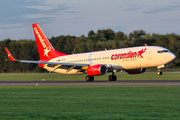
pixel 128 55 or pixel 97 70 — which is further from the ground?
pixel 128 55

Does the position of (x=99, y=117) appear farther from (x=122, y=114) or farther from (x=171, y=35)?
(x=171, y=35)

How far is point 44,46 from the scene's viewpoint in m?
47.0

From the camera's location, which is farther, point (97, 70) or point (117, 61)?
point (117, 61)

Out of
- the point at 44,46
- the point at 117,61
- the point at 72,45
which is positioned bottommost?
the point at 117,61

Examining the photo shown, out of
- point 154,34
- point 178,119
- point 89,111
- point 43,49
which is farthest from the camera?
point 154,34

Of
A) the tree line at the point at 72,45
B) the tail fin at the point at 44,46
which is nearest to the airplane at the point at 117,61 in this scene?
the tail fin at the point at 44,46

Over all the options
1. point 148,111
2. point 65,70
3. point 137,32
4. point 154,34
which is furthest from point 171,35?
point 148,111

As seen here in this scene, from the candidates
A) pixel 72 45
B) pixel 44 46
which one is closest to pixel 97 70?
pixel 44 46

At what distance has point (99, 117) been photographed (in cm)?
956

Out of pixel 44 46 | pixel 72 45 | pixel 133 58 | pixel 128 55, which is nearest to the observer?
pixel 133 58

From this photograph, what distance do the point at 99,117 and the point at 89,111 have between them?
4.48ft

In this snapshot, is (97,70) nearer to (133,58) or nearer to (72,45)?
(133,58)

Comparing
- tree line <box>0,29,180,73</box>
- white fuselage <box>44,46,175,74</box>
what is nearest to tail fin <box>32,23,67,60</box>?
white fuselage <box>44,46,175,74</box>

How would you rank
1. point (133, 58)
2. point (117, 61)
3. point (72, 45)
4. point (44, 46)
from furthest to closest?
point (72, 45) < point (44, 46) < point (117, 61) < point (133, 58)
